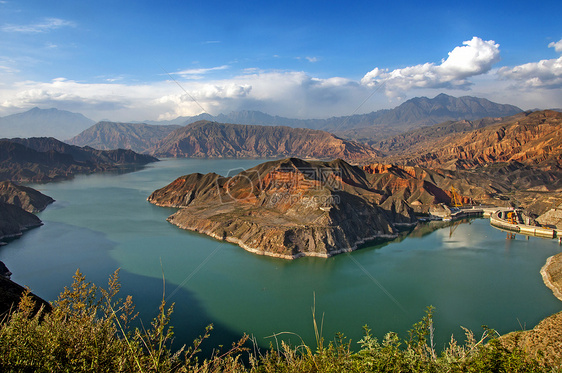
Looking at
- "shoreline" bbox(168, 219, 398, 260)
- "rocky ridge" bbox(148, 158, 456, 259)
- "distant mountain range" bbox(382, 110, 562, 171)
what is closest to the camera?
"shoreline" bbox(168, 219, 398, 260)

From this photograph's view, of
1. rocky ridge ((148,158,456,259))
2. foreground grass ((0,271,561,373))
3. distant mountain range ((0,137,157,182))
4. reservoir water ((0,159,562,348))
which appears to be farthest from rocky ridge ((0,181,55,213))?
foreground grass ((0,271,561,373))

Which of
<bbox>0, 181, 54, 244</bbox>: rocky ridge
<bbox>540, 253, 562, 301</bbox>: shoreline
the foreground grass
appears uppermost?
the foreground grass

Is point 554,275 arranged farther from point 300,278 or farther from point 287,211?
point 287,211

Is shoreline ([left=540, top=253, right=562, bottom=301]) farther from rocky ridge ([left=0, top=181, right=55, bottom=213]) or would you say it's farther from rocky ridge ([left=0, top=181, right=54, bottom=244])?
rocky ridge ([left=0, top=181, right=55, bottom=213])

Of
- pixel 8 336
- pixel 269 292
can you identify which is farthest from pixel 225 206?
pixel 8 336

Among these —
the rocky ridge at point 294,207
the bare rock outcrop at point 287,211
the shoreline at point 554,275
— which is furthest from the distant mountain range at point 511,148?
the shoreline at point 554,275

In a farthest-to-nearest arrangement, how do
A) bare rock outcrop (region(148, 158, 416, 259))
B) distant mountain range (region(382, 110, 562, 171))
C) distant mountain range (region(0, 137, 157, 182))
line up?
1. distant mountain range (region(0, 137, 157, 182))
2. distant mountain range (region(382, 110, 562, 171))
3. bare rock outcrop (region(148, 158, 416, 259))

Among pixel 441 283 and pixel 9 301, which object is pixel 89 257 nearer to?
pixel 9 301

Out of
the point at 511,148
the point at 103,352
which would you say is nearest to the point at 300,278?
the point at 103,352
